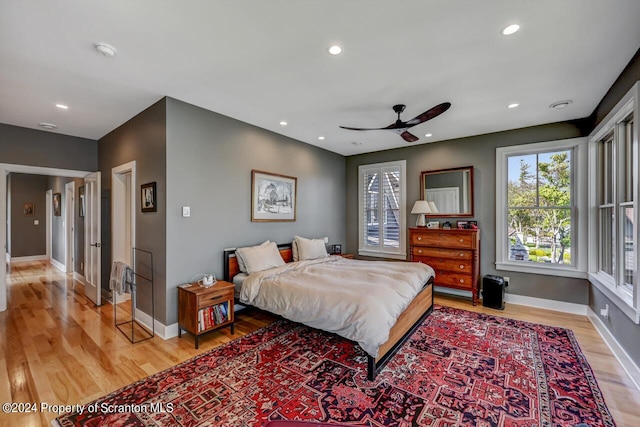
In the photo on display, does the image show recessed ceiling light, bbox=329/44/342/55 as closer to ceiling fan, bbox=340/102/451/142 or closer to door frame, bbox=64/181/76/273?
ceiling fan, bbox=340/102/451/142

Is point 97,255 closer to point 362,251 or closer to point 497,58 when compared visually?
point 362,251

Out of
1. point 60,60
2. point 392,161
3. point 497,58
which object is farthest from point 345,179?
point 60,60

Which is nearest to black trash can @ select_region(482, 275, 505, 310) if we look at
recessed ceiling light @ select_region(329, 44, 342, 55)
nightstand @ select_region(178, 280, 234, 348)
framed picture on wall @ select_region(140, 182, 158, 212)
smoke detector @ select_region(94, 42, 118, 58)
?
nightstand @ select_region(178, 280, 234, 348)

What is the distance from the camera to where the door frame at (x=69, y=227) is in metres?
5.68

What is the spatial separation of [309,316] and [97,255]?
3802 millimetres

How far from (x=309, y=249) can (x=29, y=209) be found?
29.6 feet

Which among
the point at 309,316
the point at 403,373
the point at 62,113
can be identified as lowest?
the point at 403,373

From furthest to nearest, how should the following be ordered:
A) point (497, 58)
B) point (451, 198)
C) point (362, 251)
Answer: point (362, 251) < point (451, 198) < point (497, 58)

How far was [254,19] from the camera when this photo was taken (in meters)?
1.94

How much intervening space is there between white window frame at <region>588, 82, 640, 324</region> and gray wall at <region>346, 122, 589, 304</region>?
0.40m

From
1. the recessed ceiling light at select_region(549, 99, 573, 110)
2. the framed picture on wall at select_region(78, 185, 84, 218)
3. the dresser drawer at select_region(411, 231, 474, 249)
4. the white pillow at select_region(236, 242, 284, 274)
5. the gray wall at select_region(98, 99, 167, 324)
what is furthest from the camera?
the framed picture on wall at select_region(78, 185, 84, 218)

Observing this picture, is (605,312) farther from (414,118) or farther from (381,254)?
(381,254)

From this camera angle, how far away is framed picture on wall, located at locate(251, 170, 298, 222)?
4.24 metres

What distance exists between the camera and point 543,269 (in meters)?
4.16
